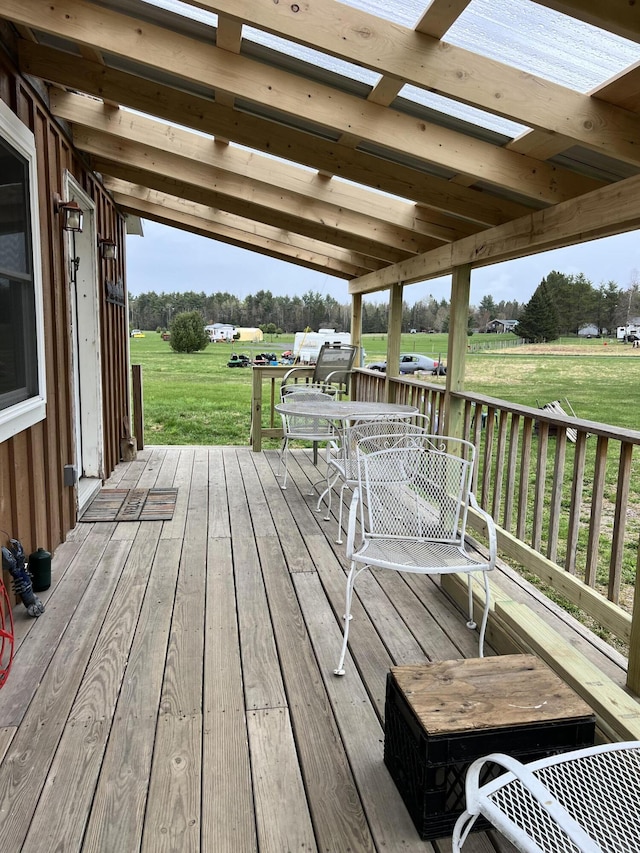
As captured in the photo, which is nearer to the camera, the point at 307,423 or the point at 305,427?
the point at 305,427

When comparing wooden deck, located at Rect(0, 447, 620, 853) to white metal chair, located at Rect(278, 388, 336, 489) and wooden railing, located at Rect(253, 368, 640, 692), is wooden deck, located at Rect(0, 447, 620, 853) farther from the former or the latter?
white metal chair, located at Rect(278, 388, 336, 489)

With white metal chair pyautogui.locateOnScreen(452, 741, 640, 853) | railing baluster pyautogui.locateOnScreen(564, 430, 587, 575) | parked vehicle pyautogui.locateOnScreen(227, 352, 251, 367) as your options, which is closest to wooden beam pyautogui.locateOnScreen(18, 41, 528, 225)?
railing baluster pyautogui.locateOnScreen(564, 430, 587, 575)

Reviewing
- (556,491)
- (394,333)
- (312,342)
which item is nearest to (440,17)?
(556,491)

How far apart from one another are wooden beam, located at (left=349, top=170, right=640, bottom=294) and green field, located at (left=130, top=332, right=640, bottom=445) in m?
0.70

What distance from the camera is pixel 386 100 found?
2.70 meters

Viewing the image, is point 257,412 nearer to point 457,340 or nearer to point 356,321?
point 356,321

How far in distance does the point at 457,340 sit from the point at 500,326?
4.13 feet

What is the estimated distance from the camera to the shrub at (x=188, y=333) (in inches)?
563

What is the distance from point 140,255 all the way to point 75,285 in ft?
95.6

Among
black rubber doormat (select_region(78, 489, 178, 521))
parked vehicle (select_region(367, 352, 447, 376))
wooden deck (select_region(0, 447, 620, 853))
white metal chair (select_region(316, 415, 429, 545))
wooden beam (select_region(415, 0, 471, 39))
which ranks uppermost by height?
wooden beam (select_region(415, 0, 471, 39))

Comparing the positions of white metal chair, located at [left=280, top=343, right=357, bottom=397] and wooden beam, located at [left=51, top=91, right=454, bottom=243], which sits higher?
wooden beam, located at [left=51, top=91, right=454, bottom=243]

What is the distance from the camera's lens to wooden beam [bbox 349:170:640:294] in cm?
253

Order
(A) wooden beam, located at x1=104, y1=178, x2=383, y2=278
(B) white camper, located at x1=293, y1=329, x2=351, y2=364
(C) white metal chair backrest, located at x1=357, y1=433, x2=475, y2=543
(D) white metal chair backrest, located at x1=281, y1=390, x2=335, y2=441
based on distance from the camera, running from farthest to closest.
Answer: (B) white camper, located at x1=293, y1=329, x2=351, y2=364 < (A) wooden beam, located at x1=104, y1=178, x2=383, y2=278 < (D) white metal chair backrest, located at x1=281, y1=390, x2=335, y2=441 < (C) white metal chair backrest, located at x1=357, y1=433, x2=475, y2=543

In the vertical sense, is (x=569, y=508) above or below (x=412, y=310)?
below
